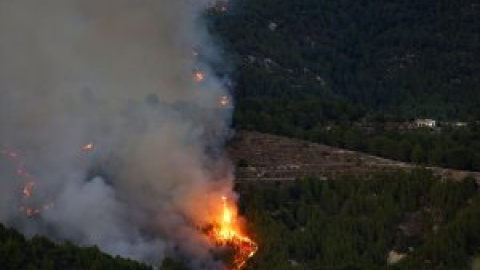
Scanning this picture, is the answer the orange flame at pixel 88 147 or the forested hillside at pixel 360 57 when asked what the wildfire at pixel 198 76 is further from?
the orange flame at pixel 88 147

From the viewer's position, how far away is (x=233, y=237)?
71125 millimetres

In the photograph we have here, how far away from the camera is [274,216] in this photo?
73688 millimetres

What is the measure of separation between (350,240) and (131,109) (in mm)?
17565

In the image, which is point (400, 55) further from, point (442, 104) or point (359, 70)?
point (442, 104)

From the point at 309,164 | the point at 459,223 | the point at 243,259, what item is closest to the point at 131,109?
the point at 309,164

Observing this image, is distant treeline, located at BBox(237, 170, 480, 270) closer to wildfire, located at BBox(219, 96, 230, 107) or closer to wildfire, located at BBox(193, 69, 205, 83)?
wildfire, located at BBox(219, 96, 230, 107)

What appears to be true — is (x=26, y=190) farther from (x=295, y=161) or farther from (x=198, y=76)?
(x=198, y=76)

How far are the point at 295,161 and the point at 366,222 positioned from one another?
42.3 feet

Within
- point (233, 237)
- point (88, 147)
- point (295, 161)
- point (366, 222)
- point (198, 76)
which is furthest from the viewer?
point (198, 76)

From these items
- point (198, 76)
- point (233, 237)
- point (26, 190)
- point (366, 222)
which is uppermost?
point (198, 76)

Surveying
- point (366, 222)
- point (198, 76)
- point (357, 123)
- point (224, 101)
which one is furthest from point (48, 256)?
point (357, 123)

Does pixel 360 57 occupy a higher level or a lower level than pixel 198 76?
higher

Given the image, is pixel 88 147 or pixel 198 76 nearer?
pixel 88 147

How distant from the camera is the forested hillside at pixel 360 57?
13175 centimetres
